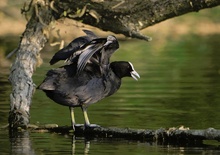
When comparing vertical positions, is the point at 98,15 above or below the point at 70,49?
above

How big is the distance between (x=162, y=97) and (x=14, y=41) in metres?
12.1

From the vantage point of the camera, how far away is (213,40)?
27.6 meters

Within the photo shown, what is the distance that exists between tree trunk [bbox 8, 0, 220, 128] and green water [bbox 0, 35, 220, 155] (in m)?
0.84

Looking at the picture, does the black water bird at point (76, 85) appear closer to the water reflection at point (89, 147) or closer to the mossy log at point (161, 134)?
the mossy log at point (161, 134)

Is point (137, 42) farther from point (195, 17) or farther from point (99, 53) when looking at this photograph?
point (99, 53)

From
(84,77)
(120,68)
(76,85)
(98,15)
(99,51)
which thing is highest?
(98,15)

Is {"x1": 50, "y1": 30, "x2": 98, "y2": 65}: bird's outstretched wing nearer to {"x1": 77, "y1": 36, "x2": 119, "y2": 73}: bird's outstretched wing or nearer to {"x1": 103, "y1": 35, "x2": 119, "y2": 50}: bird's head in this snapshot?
{"x1": 77, "y1": 36, "x2": 119, "y2": 73}: bird's outstretched wing

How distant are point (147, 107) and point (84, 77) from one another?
2.54 meters

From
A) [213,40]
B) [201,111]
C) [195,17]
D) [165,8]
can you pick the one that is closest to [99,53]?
[165,8]

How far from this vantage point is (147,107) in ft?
42.5

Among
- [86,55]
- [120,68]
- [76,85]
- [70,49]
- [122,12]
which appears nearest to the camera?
[86,55]

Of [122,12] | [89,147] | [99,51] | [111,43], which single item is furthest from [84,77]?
[122,12]

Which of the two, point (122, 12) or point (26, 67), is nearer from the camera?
point (26, 67)

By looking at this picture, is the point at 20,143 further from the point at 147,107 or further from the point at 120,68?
the point at 147,107
